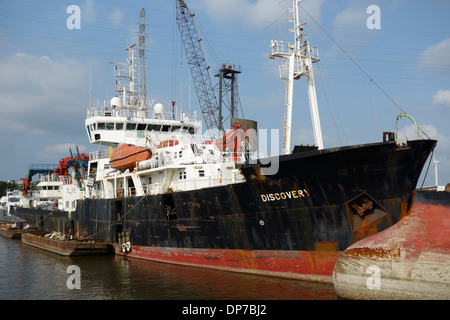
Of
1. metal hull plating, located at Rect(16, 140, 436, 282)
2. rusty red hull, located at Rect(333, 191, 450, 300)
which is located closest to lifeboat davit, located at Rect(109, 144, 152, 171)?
metal hull plating, located at Rect(16, 140, 436, 282)

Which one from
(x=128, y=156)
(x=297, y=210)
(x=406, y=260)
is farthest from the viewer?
(x=128, y=156)

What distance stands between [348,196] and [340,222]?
0.98 metres

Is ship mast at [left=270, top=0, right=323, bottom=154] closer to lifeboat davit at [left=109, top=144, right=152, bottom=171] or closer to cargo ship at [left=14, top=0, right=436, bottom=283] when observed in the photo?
cargo ship at [left=14, top=0, right=436, bottom=283]

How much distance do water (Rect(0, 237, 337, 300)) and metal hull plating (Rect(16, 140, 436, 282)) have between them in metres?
0.84

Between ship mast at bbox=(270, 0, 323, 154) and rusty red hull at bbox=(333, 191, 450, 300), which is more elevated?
ship mast at bbox=(270, 0, 323, 154)

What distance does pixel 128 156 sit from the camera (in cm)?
2302

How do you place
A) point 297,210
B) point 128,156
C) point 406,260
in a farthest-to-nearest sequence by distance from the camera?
point 128,156
point 297,210
point 406,260

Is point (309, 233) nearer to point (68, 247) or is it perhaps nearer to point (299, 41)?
point (299, 41)

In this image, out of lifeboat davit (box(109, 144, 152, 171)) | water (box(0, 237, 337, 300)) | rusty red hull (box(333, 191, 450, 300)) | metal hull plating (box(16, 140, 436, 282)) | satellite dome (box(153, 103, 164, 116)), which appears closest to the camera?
rusty red hull (box(333, 191, 450, 300))

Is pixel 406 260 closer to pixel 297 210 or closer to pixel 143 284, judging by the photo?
pixel 297 210

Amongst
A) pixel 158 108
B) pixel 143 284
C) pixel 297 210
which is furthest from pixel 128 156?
pixel 297 210

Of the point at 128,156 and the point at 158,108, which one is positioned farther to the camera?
the point at 158,108

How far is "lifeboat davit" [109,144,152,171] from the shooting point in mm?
22375

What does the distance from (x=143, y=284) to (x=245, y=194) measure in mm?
5661
